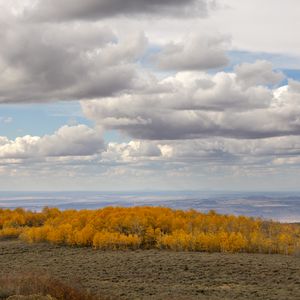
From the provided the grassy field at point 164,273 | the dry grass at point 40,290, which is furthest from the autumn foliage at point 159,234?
the dry grass at point 40,290

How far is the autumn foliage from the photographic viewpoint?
67.1m

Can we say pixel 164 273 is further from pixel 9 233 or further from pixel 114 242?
pixel 9 233

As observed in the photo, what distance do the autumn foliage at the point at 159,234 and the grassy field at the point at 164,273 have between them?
7.25 m

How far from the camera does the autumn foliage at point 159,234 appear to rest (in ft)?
220

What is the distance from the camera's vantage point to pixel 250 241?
6850 cm

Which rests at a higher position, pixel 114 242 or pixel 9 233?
pixel 114 242

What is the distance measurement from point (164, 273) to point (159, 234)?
97.1ft

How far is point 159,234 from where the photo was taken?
247 feet

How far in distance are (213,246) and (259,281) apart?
26.0m

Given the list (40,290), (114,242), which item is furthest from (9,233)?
(40,290)

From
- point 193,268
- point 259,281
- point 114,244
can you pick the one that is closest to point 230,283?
point 259,281

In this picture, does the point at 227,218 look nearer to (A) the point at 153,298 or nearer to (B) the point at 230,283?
(B) the point at 230,283

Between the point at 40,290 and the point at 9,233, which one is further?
the point at 9,233

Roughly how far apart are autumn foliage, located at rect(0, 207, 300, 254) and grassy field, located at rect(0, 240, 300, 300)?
7.25 metres
